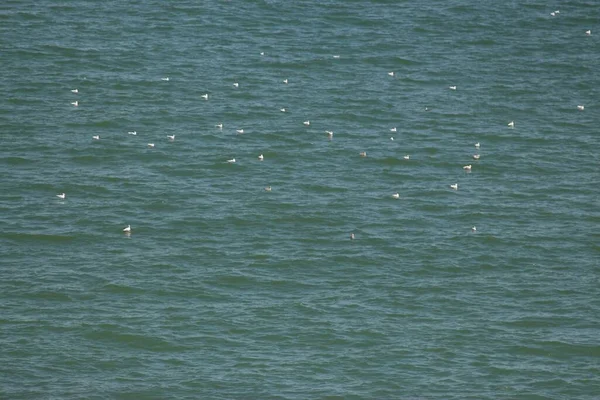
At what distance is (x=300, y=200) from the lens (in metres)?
96.4

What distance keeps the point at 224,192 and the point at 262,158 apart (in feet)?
20.8

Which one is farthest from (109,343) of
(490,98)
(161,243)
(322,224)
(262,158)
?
(490,98)

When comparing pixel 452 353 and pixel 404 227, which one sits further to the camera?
pixel 404 227

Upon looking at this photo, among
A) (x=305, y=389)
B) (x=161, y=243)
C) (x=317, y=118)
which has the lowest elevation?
(x=305, y=389)

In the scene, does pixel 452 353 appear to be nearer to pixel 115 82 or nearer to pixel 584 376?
pixel 584 376

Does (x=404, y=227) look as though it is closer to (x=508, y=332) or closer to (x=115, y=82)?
(x=508, y=332)

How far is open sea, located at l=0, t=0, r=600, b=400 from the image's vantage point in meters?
77.4

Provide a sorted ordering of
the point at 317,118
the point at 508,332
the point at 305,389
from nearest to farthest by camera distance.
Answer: the point at 305,389 < the point at 508,332 < the point at 317,118

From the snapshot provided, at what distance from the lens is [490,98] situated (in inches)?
4397

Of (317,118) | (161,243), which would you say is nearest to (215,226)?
(161,243)

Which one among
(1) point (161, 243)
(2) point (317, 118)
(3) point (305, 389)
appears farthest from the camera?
(2) point (317, 118)

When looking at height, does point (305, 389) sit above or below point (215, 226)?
below

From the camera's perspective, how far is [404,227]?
306ft

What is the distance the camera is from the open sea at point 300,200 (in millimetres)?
77438
